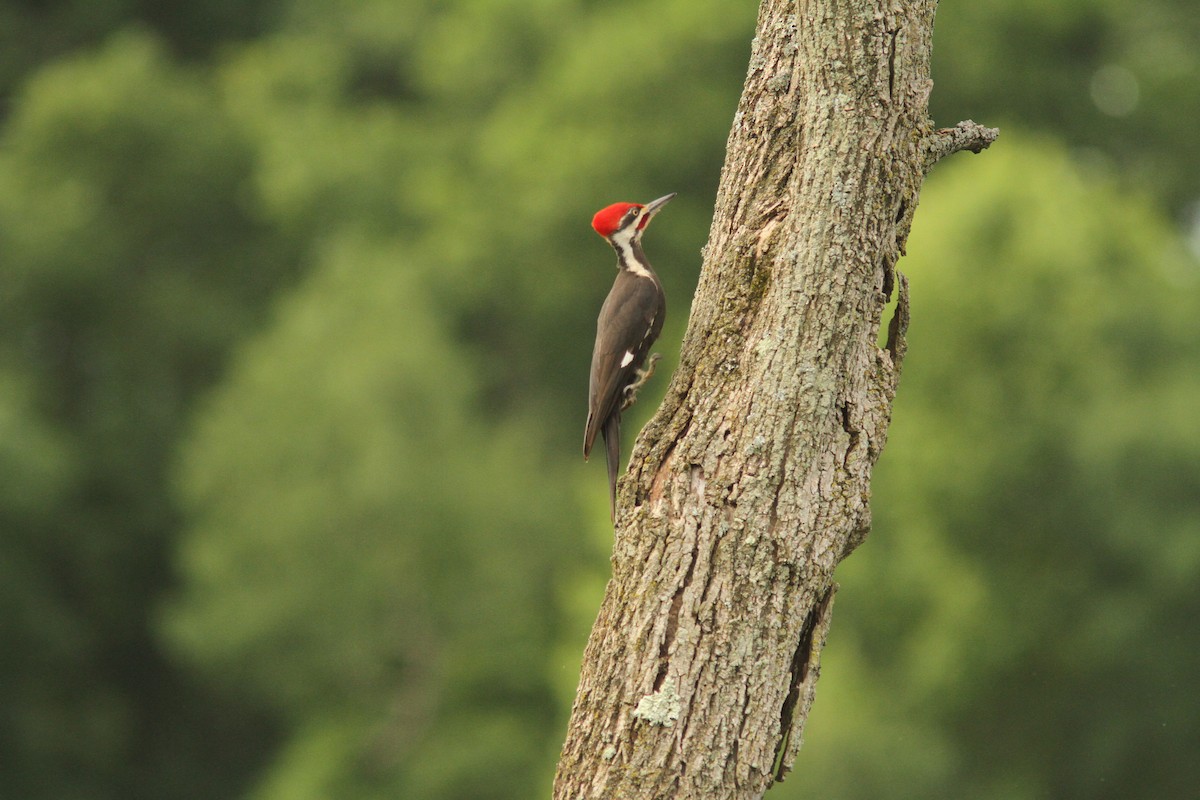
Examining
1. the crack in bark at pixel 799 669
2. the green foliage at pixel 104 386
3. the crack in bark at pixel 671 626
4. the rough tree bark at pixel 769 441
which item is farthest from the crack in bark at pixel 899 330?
the green foliage at pixel 104 386

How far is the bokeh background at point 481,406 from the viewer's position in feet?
47.4

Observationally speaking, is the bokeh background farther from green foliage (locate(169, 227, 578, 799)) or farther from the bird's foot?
the bird's foot

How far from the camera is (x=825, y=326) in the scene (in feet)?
14.7

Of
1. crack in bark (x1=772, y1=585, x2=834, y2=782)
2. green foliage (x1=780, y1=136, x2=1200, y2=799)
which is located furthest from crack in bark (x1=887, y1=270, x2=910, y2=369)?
green foliage (x1=780, y1=136, x2=1200, y2=799)

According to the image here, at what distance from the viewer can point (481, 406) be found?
23.2 m

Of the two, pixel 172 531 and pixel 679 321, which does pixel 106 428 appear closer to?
pixel 172 531

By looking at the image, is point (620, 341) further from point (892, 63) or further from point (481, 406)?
point (481, 406)

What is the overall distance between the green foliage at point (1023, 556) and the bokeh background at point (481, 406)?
36 mm

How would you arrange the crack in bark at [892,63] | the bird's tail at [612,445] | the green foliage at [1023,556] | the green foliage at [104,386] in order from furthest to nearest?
the green foliage at [104,386], the green foliage at [1023,556], the bird's tail at [612,445], the crack in bark at [892,63]

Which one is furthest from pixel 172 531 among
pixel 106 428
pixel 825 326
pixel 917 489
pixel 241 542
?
pixel 825 326

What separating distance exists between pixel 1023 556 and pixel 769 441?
10793 millimetres

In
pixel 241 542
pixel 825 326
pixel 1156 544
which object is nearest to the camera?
pixel 825 326

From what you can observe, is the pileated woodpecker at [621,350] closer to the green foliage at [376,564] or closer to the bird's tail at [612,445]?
the bird's tail at [612,445]

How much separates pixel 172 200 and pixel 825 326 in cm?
2047
